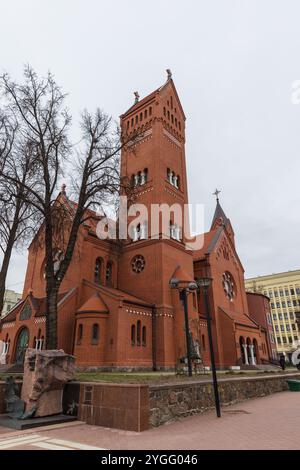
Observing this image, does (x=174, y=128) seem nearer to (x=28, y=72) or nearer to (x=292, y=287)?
(x=28, y=72)

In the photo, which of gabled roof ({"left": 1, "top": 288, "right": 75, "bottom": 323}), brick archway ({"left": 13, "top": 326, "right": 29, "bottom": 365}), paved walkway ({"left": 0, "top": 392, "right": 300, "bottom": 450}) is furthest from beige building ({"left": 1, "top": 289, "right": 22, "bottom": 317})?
paved walkway ({"left": 0, "top": 392, "right": 300, "bottom": 450})

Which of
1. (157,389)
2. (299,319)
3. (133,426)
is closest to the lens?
(133,426)

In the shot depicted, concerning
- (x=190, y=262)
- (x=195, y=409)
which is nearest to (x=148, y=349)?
(x=190, y=262)

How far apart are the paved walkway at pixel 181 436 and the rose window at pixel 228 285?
84.4 ft

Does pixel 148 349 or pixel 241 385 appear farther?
pixel 148 349

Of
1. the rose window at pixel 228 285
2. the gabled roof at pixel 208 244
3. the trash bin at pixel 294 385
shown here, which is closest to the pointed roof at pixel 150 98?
the gabled roof at pixel 208 244

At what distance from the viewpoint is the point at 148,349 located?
23.4 metres

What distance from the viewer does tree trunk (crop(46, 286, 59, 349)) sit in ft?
41.2

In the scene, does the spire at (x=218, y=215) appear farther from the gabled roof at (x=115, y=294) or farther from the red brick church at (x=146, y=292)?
the gabled roof at (x=115, y=294)

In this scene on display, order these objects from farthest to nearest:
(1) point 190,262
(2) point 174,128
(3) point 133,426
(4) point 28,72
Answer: (2) point 174,128 → (1) point 190,262 → (4) point 28,72 → (3) point 133,426

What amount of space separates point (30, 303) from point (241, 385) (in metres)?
16.9

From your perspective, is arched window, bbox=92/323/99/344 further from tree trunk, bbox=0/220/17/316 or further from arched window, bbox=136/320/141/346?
tree trunk, bbox=0/220/17/316

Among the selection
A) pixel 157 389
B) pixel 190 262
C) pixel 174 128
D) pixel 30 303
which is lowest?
pixel 157 389
